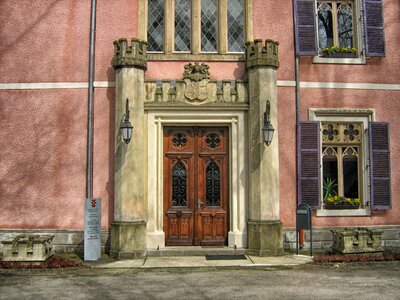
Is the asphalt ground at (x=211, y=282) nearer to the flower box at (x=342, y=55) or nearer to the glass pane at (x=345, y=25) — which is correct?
the flower box at (x=342, y=55)

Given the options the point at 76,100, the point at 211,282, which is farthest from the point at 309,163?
the point at 76,100

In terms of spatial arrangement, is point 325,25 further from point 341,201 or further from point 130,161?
point 130,161

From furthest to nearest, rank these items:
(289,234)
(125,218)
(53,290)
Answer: (289,234) → (125,218) → (53,290)

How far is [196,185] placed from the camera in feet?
34.5

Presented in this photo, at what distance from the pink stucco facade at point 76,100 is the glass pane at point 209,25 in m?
0.57

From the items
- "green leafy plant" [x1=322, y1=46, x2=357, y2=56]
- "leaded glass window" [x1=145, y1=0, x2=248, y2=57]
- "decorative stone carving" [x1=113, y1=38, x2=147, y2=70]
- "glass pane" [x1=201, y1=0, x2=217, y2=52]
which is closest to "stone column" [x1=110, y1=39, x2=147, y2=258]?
"decorative stone carving" [x1=113, y1=38, x2=147, y2=70]

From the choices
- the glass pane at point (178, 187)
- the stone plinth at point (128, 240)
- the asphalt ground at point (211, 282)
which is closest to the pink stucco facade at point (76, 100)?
the stone plinth at point (128, 240)

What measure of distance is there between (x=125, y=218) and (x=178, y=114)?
2.68 meters


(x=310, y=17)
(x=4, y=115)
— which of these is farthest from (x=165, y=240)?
(x=310, y=17)

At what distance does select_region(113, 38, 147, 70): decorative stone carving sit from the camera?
32.9 feet

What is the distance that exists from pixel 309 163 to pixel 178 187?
10.4 feet

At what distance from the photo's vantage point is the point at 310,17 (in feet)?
35.8

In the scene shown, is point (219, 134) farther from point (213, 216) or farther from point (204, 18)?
point (204, 18)

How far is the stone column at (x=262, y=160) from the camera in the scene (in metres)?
9.85
